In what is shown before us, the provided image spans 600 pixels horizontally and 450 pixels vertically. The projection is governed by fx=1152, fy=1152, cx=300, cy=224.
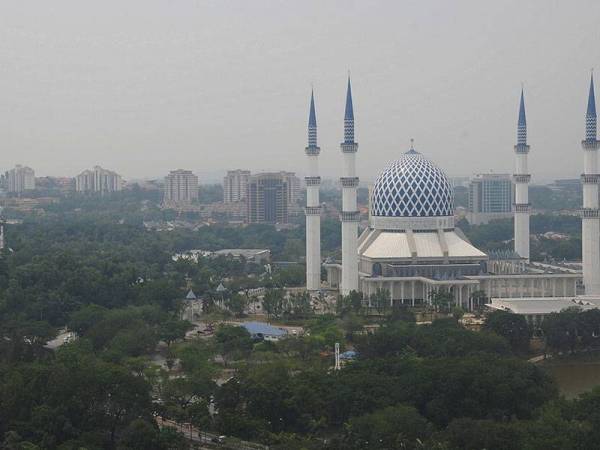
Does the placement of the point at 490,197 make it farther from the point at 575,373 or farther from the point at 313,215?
the point at 575,373

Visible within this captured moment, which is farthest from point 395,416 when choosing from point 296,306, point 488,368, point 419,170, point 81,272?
point 419,170

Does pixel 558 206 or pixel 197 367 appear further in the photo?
pixel 558 206

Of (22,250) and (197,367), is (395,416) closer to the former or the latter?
(197,367)

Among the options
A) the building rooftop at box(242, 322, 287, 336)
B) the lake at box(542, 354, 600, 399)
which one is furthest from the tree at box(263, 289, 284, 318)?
the lake at box(542, 354, 600, 399)

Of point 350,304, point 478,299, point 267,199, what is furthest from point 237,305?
point 267,199

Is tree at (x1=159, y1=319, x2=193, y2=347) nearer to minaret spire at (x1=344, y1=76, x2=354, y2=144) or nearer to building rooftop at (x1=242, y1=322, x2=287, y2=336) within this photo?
building rooftop at (x1=242, y1=322, x2=287, y2=336)

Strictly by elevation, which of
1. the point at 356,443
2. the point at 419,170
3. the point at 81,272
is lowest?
the point at 356,443

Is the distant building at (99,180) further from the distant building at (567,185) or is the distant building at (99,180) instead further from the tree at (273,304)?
the tree at (273,304)
